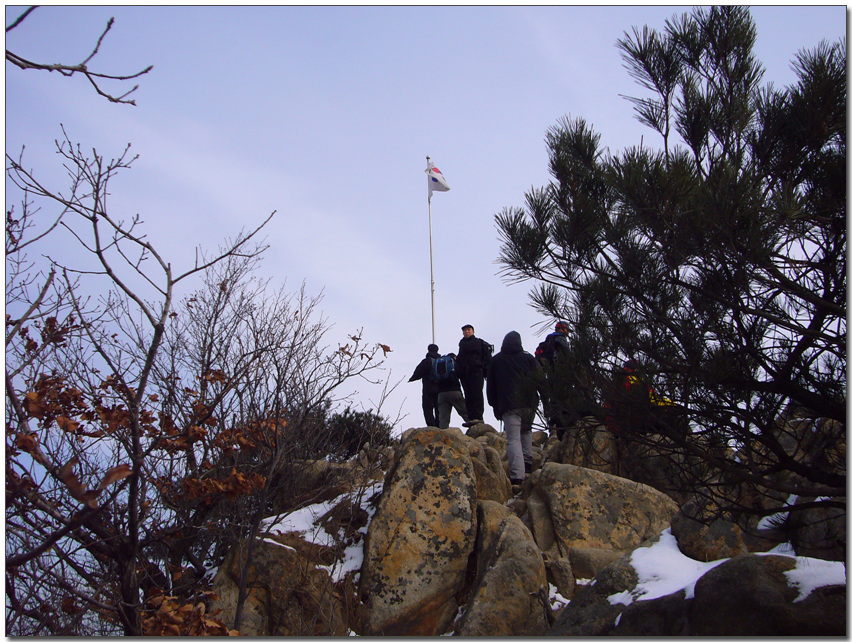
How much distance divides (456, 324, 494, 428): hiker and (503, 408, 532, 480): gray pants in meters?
1.70

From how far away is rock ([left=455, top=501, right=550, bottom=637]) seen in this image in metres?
6.06

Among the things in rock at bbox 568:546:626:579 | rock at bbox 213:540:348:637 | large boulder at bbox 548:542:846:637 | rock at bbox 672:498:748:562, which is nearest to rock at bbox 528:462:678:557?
rock at bbox 568:546:626:579

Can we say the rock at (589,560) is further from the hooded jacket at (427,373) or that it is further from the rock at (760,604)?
the hooded jacket at (427,373)

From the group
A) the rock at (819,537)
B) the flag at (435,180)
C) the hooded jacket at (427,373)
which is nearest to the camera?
the rock at (819,537)

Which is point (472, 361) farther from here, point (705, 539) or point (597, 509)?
point (705, 539)

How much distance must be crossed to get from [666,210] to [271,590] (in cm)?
540

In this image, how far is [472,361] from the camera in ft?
35.4

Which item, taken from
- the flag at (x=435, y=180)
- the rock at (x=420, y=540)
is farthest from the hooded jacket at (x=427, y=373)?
the flag at (x=435, y=180)

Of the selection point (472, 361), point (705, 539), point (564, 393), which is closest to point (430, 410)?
point (472, 361)

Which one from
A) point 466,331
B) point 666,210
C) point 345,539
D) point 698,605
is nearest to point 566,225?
point 666,210

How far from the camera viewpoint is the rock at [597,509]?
7.52 metres

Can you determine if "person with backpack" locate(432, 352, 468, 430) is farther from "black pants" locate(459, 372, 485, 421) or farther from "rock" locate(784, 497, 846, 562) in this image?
"rock" locate(784, 497, 846, 562)

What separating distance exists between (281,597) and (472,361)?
4.95 metres

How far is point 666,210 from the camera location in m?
3.89
